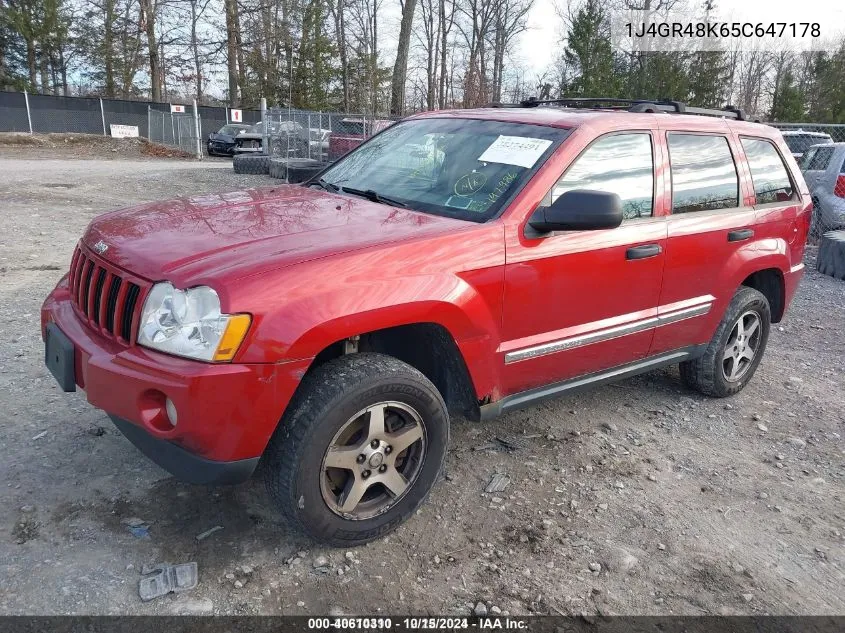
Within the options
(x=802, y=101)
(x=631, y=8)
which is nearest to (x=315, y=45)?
(x=631, y=8)

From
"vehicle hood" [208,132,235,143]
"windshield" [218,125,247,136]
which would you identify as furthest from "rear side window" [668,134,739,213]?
"windshield" [218,125,247,136]

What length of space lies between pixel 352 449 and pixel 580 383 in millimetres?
1424

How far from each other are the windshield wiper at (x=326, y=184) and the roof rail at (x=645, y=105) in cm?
145

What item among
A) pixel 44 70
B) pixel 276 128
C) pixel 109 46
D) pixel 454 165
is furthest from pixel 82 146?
pixel 454 165

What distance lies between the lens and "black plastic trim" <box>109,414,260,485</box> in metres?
2.39

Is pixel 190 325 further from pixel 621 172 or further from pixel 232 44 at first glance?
pixel 232 44

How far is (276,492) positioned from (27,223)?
27.6 ft

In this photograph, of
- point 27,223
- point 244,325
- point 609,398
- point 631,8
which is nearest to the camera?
point 244,325

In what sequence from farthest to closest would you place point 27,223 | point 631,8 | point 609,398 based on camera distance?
point 631,8
point 27,223
point 609,398

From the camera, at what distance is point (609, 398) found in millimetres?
4504

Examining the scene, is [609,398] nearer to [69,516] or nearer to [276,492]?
[276,492]

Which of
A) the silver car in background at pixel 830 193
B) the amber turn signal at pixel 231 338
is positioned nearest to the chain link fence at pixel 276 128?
the silver car in background at pixel 830 193

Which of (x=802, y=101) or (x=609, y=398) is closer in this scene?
(x=609, y=398)

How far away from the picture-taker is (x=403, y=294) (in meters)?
2.64
